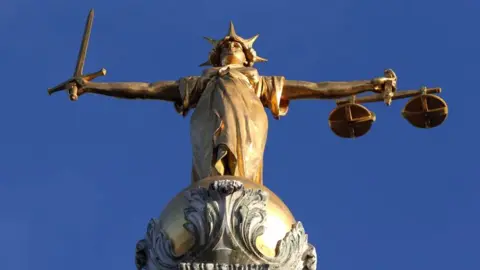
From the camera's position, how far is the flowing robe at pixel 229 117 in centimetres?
2041

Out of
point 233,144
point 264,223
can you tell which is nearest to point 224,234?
point 264,223

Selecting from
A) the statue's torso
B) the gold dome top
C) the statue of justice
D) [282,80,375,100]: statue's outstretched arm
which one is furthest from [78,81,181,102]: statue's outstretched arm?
the gold dome top

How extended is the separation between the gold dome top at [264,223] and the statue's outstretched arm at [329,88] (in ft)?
9.60

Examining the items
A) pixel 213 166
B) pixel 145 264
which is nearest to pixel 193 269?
pixel 145 264

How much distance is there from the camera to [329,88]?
22391 millimetres

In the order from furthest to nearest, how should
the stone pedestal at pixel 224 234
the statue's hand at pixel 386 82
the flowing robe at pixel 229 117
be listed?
the statue's hand at pixel 386 82 < the flowing robe at pixel 229 117 < the stone pedestal at pixel 224 234

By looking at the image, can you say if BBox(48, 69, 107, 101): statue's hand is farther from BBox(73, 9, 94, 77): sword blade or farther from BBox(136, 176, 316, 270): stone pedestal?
BBox(136, 176, 316, 270): stone pedestal

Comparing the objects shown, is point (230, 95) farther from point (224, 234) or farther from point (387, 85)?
point (224, 234)

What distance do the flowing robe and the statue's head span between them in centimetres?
73

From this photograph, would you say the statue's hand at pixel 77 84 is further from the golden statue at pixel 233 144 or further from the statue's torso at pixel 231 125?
the statue's torso at pixel 231 125

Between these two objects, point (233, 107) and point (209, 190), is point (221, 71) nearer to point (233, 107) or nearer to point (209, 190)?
point (233, 107)

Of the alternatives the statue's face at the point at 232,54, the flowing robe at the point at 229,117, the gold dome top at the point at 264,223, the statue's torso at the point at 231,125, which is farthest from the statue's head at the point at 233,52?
the gold dome top at the point at 264,223

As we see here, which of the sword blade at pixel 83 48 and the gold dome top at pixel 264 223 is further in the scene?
the sword blade at pixel 83 48

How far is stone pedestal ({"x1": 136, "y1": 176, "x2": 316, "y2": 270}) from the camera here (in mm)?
18594
